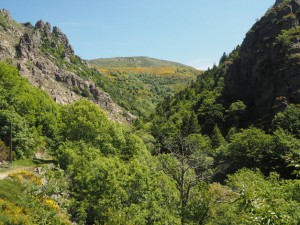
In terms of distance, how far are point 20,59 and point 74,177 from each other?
378ft

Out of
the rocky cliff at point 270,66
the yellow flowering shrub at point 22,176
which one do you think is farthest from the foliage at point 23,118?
the rocky cliff at point 270,66

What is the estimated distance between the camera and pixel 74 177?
3859cm

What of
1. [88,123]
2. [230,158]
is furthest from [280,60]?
[88,123]

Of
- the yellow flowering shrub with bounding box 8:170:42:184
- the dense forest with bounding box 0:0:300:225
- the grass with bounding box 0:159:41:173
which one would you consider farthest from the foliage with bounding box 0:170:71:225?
the grass with bounding box 0:159:41:173

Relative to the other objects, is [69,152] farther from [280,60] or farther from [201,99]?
[201,99]

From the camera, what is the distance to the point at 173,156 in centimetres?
2080

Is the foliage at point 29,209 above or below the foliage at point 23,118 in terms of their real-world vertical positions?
below

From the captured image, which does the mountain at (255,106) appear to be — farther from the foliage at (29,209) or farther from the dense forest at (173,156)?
the foliage at (29,209)

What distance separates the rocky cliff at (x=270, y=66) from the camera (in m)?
87.4

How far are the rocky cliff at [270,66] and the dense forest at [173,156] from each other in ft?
1.07

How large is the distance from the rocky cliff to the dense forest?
327mm

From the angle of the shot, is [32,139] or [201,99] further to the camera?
[201,99]

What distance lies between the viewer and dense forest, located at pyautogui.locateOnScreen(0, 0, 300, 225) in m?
20.3

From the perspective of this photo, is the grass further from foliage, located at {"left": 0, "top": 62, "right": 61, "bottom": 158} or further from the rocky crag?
the rocky crag
